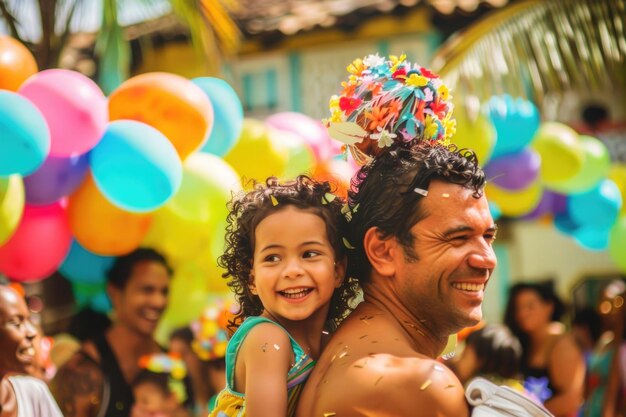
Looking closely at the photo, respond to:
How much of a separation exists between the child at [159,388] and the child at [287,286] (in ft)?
10.4

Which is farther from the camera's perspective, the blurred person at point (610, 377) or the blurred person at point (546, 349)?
the blurred person at point (610, 377)

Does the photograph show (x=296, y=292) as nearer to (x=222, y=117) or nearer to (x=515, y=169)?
(x=222, y=117)

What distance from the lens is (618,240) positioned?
870cm

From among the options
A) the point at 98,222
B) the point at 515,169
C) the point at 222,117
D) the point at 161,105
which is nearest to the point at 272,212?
the point at 98,222

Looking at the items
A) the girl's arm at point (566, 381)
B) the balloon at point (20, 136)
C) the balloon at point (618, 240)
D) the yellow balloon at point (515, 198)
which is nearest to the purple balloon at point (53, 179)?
the balloon at point (20, 136)

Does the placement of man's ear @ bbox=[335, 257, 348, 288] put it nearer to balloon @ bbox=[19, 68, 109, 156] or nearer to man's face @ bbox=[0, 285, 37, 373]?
man's face @ bbox=[0, 285, 37, 373]

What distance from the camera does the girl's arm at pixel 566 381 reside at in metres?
7.46

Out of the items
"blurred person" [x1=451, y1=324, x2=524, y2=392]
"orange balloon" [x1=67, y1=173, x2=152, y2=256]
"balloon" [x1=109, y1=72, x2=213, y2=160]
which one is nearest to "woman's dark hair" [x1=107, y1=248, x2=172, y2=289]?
"orange balloon" [x1=67, y1=173, x2=152, y2=256]

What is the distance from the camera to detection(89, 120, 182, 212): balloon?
5.57 metres

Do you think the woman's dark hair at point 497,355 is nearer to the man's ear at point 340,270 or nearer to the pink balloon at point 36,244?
the pink balloon at point 36,244

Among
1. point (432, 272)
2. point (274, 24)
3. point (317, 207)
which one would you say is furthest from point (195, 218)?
point (274, 24)

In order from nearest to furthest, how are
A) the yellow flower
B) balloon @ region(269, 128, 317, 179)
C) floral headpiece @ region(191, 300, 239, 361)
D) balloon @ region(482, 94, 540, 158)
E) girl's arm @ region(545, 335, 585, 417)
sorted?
the yellow flower → floral headpiece @ region(191, 300, 239, 361) → balloon @ region(269, 128, 317, 179) → girl's arm @ region(545, 335, 585, 417) → balloon @ region(482, 94, 540, 158)

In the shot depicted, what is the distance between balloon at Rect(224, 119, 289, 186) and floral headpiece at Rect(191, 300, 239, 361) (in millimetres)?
836

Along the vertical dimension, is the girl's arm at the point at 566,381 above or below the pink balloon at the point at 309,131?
below
